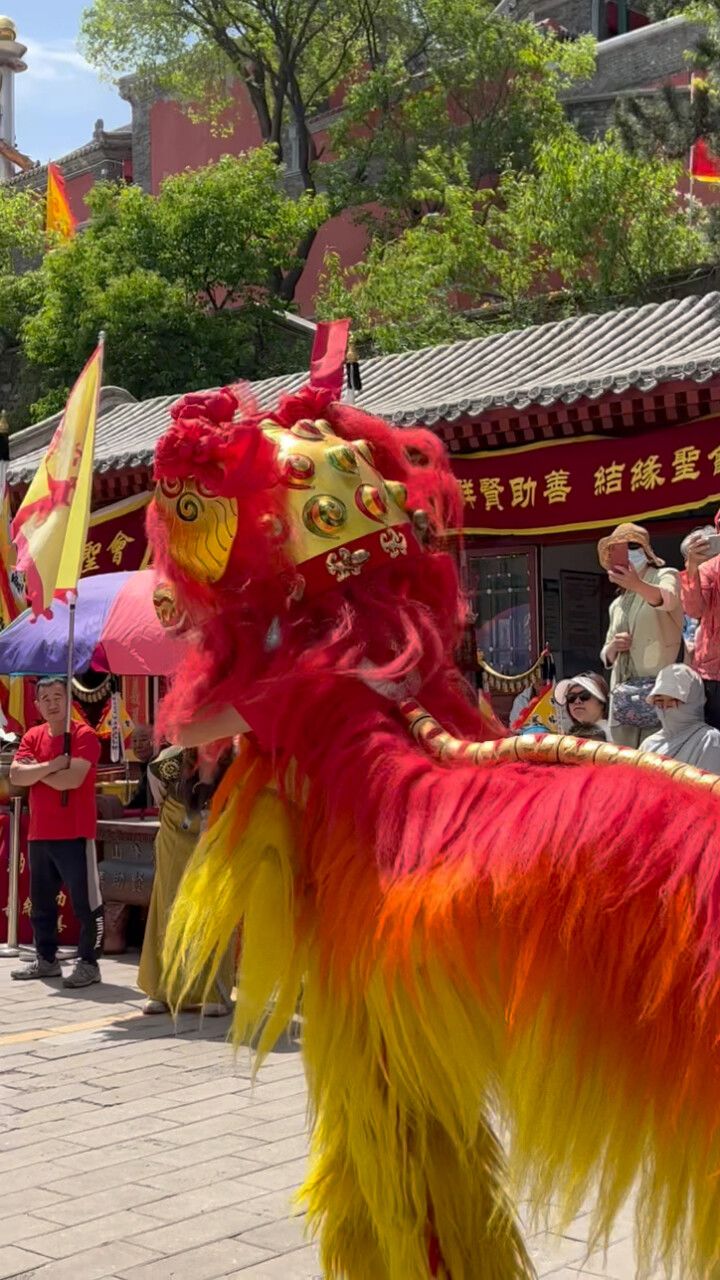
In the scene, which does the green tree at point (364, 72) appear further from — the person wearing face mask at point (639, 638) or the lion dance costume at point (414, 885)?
the lion dance costume at point (414, 885)

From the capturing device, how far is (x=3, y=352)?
24.8m

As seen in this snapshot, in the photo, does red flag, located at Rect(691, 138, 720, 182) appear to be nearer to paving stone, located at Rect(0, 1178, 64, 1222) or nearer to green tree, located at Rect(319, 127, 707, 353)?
green tree, located at Rect(319, 127, 707, 353)

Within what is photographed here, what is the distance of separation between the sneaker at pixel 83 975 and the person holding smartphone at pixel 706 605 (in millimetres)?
3204

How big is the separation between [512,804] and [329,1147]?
814 millimetres

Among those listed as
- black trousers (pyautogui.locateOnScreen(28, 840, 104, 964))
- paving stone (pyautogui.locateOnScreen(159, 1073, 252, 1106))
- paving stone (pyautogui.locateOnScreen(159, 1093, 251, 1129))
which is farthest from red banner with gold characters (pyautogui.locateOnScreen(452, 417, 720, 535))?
paving stone (pyautogui.locateOnScreen(159, 1093, 251, 1129))

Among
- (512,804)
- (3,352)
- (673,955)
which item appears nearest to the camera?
(673,955)

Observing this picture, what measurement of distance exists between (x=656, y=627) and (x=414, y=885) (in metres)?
4.62

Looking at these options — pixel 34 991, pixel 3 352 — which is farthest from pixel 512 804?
pixel 3 352

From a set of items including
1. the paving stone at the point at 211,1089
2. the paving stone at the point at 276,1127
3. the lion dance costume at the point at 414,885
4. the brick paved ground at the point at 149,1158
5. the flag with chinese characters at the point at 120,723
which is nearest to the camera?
the lion dance costume at the point at 414,885

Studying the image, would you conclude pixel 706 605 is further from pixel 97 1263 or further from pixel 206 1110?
pixel 97 1263

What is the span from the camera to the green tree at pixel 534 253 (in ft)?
59.3

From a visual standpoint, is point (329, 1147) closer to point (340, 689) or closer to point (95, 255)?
point (340, 689)

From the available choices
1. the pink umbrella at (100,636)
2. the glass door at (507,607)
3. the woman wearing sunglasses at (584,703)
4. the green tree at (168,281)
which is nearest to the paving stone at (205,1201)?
the woman wearing sunglasses at (584,703)

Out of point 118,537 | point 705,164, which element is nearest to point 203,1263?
point 118,537
